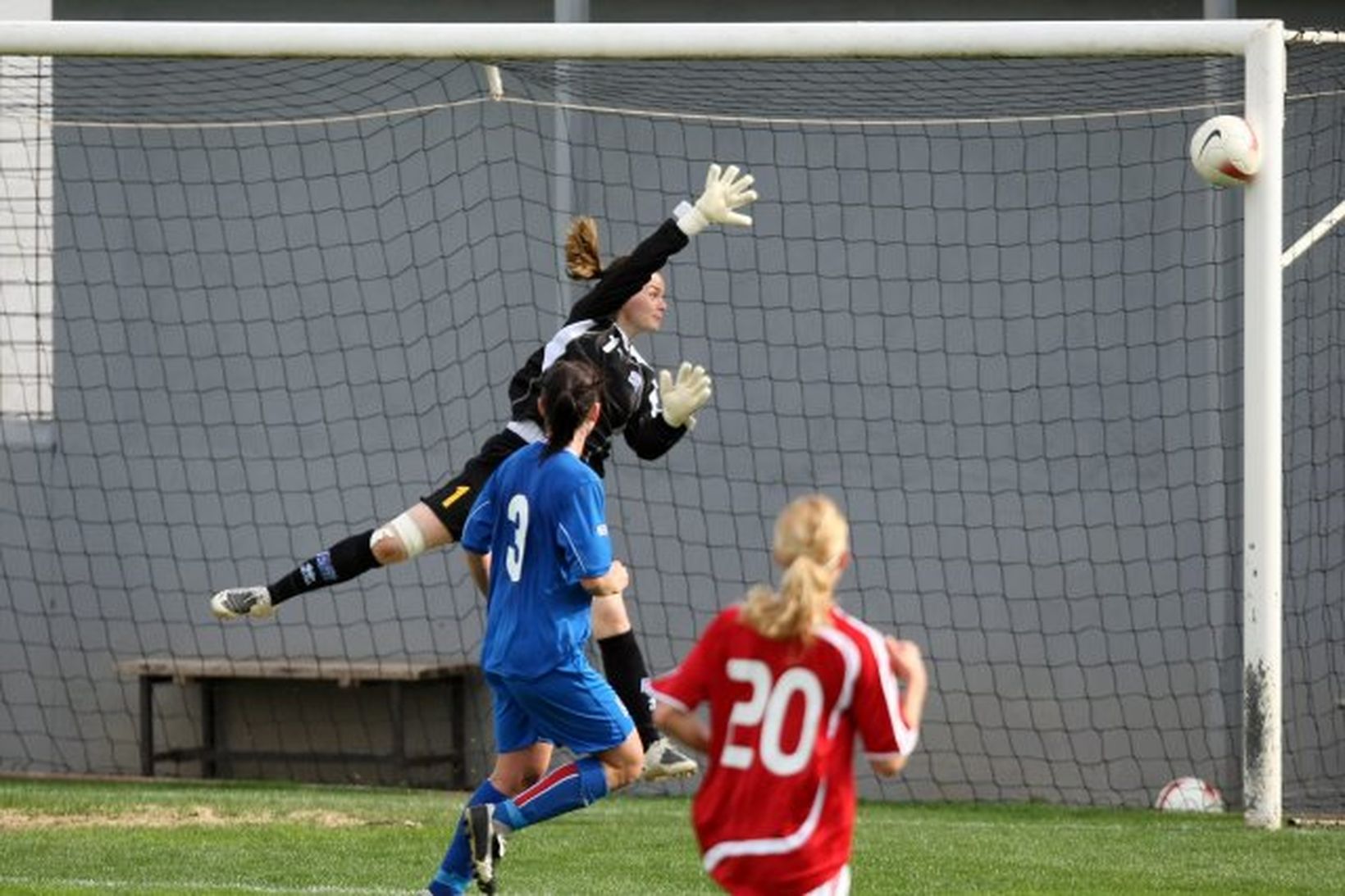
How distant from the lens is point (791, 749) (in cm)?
509

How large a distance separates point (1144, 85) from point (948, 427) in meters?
2.01

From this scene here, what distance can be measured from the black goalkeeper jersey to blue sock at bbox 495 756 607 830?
1.59 meters

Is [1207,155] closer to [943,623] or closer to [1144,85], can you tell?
[1144,85]

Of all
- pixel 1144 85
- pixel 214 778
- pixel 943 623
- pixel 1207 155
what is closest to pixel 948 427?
pixel 943 623

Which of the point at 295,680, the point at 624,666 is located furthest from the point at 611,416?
the point at 295,680

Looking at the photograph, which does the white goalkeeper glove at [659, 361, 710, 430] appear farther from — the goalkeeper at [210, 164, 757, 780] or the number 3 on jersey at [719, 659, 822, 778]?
the number 3 on jersey at [719, 659, 822, 778]

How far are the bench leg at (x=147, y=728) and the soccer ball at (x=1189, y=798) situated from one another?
5.37 metres

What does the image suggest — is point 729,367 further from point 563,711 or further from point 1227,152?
point 563,711

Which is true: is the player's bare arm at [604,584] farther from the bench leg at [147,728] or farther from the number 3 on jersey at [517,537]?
the bench leg at [147,728]

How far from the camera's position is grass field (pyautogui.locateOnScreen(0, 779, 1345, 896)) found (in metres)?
8.22

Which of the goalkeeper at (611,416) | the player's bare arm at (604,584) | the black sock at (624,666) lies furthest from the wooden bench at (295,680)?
the player's bare arm at (604,584)

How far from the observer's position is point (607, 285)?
866cm

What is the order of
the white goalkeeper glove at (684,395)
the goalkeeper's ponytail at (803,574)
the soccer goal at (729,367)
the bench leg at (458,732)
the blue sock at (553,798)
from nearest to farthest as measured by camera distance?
the goalkeeper's ponytail at (803,574), the blue sock at (553,798), the white goalkeeper glove at (684,395), the soccer goal at (729,367), the bench leg at (458,732)

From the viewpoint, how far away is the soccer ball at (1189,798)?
11.7 metres
